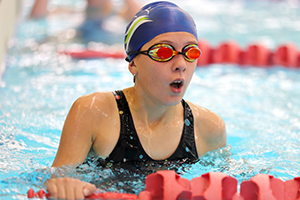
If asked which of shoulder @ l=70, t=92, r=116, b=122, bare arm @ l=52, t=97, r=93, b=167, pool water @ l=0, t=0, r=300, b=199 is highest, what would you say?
shoulder @ l=70, t=92, r=116, b=122

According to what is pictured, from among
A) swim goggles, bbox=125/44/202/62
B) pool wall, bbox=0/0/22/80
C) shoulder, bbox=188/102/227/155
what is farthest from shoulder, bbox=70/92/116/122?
pool wall, bbox=0/0/22/80

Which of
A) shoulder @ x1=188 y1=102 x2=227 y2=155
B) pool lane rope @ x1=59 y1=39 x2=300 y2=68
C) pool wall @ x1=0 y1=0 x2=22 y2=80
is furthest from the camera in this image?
pool lane rope @ x1=59 y1=39 x2=300 y2=68

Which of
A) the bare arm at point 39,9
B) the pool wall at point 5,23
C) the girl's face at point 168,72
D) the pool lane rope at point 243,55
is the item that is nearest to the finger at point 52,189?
the girl's face at point 168,72

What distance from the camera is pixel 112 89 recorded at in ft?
15.3

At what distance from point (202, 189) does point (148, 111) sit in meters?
0.57

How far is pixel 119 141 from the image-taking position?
7.52 ft

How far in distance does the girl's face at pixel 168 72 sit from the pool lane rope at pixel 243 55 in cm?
363

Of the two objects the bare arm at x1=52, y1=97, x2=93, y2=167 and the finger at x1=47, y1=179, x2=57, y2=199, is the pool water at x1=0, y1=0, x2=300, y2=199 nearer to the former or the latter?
the bare arm at x1=52, y1=97, x2=93, y2=167

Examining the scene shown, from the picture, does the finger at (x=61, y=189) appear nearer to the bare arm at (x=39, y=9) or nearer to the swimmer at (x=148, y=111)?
the swimmer at (x=148, y=111)

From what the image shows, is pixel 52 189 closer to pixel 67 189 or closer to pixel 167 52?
pixel 67 189

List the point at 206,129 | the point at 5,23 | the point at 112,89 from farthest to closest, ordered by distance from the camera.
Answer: the point at 5,23 < the point at 112,89 < the point at 206,129

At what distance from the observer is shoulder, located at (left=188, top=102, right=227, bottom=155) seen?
8.23ft

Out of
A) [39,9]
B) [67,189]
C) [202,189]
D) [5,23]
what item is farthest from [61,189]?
[39,9]

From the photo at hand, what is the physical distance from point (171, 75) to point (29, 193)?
2.95ft
